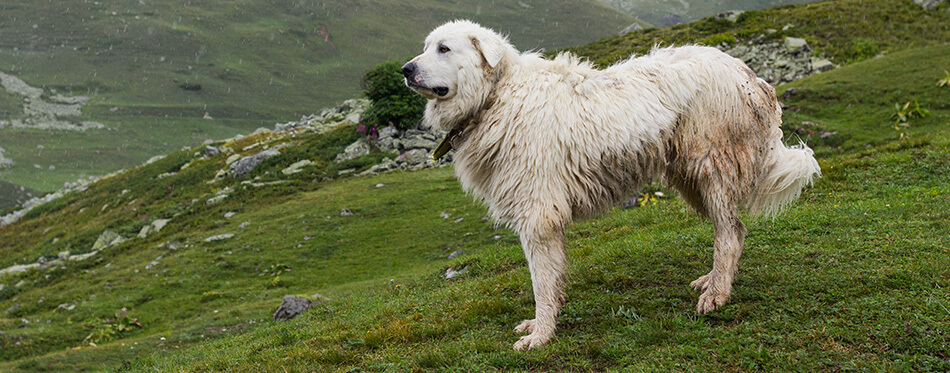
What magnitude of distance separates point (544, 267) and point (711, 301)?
1870mm

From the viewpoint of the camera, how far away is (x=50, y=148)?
10188 cm

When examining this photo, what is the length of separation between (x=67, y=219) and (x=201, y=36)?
138974 millimetres

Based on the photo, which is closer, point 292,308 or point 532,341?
point 532,341

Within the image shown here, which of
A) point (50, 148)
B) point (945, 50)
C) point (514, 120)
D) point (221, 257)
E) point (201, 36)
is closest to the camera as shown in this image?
point (514, 120)

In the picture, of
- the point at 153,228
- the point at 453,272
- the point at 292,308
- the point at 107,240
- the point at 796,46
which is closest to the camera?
the point at 453,272

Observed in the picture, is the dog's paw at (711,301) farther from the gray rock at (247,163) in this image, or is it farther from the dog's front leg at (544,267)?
the gray rock at (247,163)

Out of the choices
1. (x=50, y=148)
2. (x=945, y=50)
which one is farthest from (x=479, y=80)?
(x=50, y=148)

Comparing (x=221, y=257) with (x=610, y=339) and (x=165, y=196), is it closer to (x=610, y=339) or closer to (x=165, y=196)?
(x=165, y=196)

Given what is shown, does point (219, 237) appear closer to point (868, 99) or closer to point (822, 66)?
point (868, 99)

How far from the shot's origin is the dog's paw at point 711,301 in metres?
6.36

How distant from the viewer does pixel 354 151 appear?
38.5m

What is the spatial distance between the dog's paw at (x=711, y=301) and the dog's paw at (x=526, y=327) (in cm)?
181

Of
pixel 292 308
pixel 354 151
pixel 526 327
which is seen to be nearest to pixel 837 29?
pixel 354 151

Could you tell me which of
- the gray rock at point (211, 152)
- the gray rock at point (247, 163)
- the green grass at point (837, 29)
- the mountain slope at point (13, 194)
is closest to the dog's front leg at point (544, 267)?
the green grass at point (837, 29)
